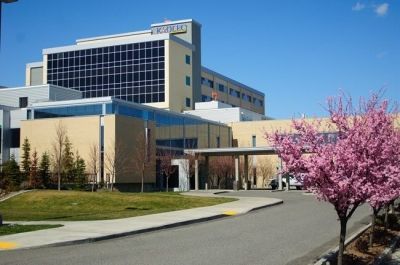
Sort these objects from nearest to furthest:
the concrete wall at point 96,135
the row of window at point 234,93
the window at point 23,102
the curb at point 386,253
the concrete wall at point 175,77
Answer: the curb at point 386,253
the concrete wall at point 96,135
the window at point 23,102
the concrete wall at point 175,77
the row of window at point 234,93

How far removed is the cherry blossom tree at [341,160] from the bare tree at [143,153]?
1627 inches

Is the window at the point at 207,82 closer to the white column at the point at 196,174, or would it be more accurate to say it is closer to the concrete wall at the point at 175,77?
the concrete wall at the point at 175,77

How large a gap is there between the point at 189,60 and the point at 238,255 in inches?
2912

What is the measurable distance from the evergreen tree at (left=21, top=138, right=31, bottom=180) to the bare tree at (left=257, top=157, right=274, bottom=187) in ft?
105

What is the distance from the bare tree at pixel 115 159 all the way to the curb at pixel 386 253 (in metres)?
35.8

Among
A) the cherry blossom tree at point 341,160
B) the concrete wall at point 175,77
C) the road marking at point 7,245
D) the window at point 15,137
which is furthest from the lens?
the concrete wall at point 175,77

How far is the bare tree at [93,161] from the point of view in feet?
157

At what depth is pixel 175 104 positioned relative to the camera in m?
79.5

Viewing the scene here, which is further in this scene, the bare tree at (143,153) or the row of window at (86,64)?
the row of window at (86,64)

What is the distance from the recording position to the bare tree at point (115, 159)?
48.3m

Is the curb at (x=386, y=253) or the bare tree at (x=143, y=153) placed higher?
the bare tree at (x=143, y=153)

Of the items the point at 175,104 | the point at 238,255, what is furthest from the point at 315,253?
the point at 175,104

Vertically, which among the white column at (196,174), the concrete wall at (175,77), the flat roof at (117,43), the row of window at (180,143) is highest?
the flat roof at (117,43)

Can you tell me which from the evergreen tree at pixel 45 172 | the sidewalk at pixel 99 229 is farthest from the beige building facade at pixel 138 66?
the sidewalk at pixel 99 229
